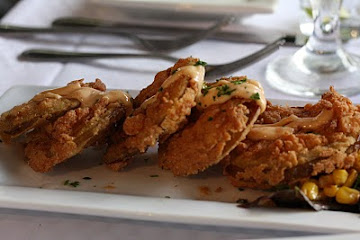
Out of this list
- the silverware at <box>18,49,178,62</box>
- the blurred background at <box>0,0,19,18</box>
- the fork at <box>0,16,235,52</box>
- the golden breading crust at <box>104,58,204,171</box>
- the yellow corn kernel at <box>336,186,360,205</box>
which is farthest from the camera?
the blurred background at <box>0,0,19,18</box>

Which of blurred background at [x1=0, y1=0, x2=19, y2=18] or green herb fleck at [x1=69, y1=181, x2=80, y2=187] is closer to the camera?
green herb fleck at [x1=69, y1=181, x2=80, y2=187]

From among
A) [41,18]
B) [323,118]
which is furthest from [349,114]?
[41,18]

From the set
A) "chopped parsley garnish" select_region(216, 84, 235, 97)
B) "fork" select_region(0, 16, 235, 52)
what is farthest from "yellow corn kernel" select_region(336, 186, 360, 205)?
"fork" select_region(0, 16, 235, 52)

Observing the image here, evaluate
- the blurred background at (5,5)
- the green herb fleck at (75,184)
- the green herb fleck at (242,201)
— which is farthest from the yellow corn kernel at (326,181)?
the blurred background at (5,5)

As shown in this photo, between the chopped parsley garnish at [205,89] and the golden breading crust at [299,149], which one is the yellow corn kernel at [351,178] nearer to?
the golden breading crust at [299,149]

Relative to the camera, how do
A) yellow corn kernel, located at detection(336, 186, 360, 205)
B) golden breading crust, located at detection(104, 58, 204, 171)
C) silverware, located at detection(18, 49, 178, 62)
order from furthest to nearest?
silverware, located at detection(18, 49, 178, 62)
golden breading crust, located at detection(104, 58, 204, 171)
yellow corn kernel, located at detection(336, 186, 360, 205)

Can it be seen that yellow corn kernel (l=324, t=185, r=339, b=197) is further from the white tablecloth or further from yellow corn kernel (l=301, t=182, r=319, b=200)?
the white tablecloth
